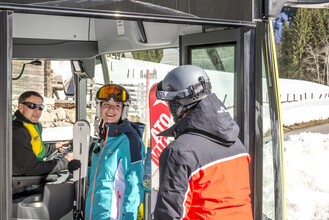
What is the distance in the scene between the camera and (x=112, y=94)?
10.5ft

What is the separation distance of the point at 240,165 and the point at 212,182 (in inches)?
7.7

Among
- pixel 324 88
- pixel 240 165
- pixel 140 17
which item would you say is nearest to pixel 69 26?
pixel 140 17

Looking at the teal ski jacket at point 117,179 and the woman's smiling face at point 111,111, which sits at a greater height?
the woman's smiling face at point 111,111

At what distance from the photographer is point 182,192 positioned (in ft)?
6.04

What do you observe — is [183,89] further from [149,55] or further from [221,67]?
[149,55]

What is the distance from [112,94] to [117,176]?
0.62 metres

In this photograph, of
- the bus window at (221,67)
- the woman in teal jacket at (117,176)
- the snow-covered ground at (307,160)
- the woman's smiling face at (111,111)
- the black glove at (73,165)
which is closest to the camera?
the bus window at (221,67)

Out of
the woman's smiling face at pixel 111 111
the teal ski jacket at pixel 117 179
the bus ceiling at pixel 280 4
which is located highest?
the bus ceiling at pixel 280 4

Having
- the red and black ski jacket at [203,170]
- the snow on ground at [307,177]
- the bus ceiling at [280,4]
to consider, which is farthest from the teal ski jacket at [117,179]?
the snow on ground at [307,177]

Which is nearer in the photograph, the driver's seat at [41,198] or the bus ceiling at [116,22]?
the bus ceiling at [116,22]

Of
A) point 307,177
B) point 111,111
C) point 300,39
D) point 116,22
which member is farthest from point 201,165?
point 300,39

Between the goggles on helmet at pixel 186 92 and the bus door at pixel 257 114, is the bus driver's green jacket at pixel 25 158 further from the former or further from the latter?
the goggles on helmet at pixel 186 92

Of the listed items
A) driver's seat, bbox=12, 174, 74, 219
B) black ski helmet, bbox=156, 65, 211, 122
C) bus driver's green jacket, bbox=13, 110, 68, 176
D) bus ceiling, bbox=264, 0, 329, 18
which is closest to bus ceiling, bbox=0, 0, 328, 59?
bus ceiling, bbox=264, 0, 329, 18

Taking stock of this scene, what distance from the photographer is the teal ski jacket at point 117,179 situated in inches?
112
